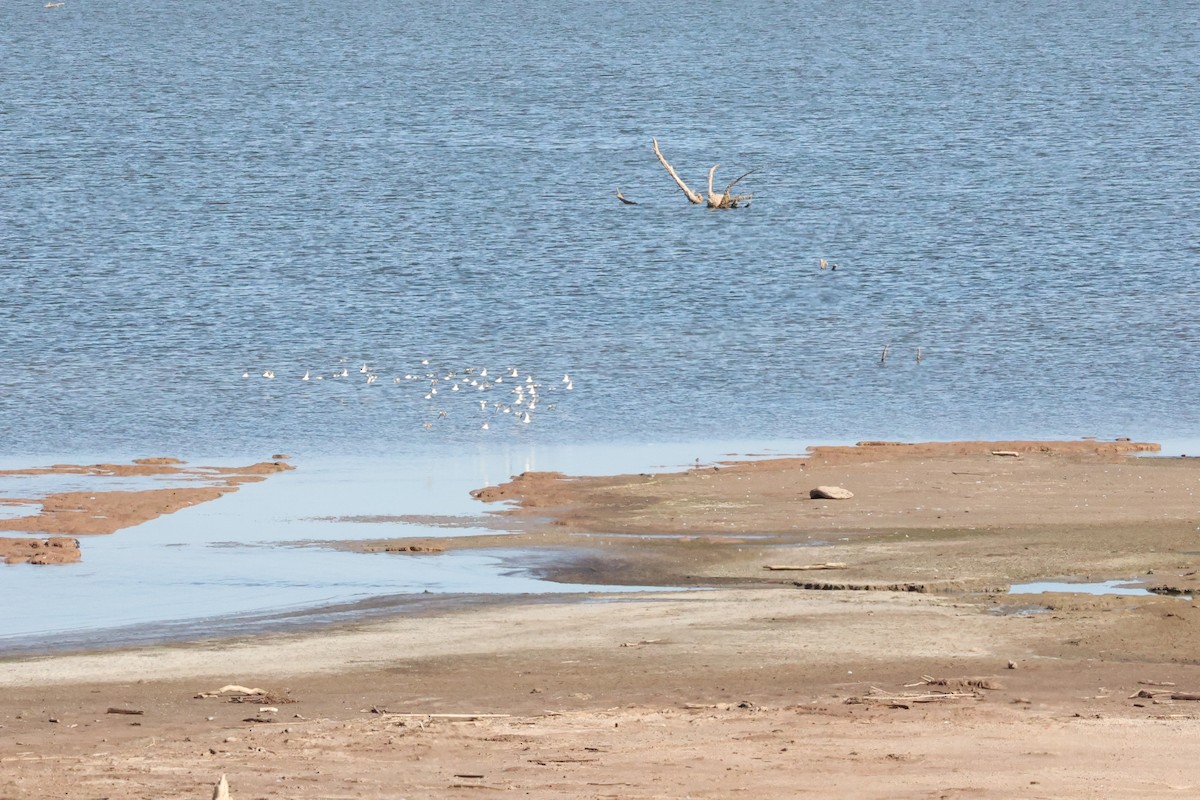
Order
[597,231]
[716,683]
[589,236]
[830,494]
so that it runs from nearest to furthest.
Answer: [716,683] → [830,494] → [589,236] → [597,231]

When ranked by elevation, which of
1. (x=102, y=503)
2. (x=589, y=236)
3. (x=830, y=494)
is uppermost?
(x=589, y=236)

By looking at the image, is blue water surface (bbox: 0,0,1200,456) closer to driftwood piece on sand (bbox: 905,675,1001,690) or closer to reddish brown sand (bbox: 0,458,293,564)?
reddish brown sand (bbox: 0,458,293,564)

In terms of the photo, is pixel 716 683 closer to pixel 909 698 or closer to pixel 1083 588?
pixel 909 698

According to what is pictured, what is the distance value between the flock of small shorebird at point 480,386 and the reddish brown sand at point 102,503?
6234mm

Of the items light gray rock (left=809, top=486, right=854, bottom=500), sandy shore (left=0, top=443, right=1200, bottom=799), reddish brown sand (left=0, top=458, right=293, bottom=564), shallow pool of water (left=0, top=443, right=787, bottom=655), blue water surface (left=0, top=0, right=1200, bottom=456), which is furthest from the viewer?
blue water surface (left=0, top=0, right=1200, bottom=456)

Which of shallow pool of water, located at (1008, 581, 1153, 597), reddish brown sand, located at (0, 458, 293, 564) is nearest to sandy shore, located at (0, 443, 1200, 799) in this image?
shallow pool of water, located at (1008, 581, 1153, 597)

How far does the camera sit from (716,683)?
16.0 meters

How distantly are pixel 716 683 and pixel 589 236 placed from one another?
49.7m

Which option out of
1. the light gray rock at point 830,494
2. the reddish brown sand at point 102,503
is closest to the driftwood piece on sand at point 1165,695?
the light gray rock at point 830,494

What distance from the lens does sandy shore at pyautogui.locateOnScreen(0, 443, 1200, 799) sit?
12.6m

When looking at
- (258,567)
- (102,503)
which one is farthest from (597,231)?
(258,567)

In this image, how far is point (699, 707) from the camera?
48.8ft

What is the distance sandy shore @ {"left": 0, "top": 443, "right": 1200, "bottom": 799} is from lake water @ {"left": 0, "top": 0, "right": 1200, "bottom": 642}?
37.8 ft

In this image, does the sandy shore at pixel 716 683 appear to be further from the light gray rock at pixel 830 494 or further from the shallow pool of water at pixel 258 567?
the light gray rock at pixel 830 494
